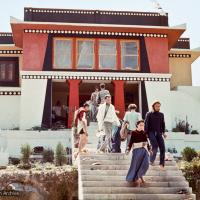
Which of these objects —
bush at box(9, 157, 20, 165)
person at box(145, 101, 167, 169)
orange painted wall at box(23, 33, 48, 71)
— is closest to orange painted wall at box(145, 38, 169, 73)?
orange painted wall at box(23, 33, 48, 71)

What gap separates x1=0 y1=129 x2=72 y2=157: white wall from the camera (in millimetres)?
22719

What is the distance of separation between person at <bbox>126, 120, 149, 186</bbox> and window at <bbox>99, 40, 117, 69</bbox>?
14808mm

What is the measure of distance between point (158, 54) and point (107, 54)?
2817mm

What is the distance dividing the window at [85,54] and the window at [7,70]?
5192 millimetres

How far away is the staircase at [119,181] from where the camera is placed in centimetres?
1244

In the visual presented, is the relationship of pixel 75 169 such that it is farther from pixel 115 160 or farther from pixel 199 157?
pixel 199 157

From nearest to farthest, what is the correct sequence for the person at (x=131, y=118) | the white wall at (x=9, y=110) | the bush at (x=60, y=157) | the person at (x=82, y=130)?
1. the person at (x=131, y=118)
2. the person at (x=82, y=130)
3. the bush at (x=60, y=157)
4. the white wall at (x=9, y=110)

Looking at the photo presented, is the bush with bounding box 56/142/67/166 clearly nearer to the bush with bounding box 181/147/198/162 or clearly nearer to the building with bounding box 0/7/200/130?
the bush with bounding box 181/147/198/162

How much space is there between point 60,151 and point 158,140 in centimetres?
687

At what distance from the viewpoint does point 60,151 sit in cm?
1967

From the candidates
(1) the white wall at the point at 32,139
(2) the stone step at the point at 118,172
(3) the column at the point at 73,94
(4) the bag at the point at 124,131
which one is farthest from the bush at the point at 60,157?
(3) the column at the point at 73,94

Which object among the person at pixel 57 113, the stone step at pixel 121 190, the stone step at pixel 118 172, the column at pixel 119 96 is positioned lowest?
the stone step at pixel 121 190

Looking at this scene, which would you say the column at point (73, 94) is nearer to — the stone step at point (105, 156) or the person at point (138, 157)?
the stone step at point (105, 156)

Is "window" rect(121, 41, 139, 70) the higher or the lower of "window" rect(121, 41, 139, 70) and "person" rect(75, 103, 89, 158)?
the higher
